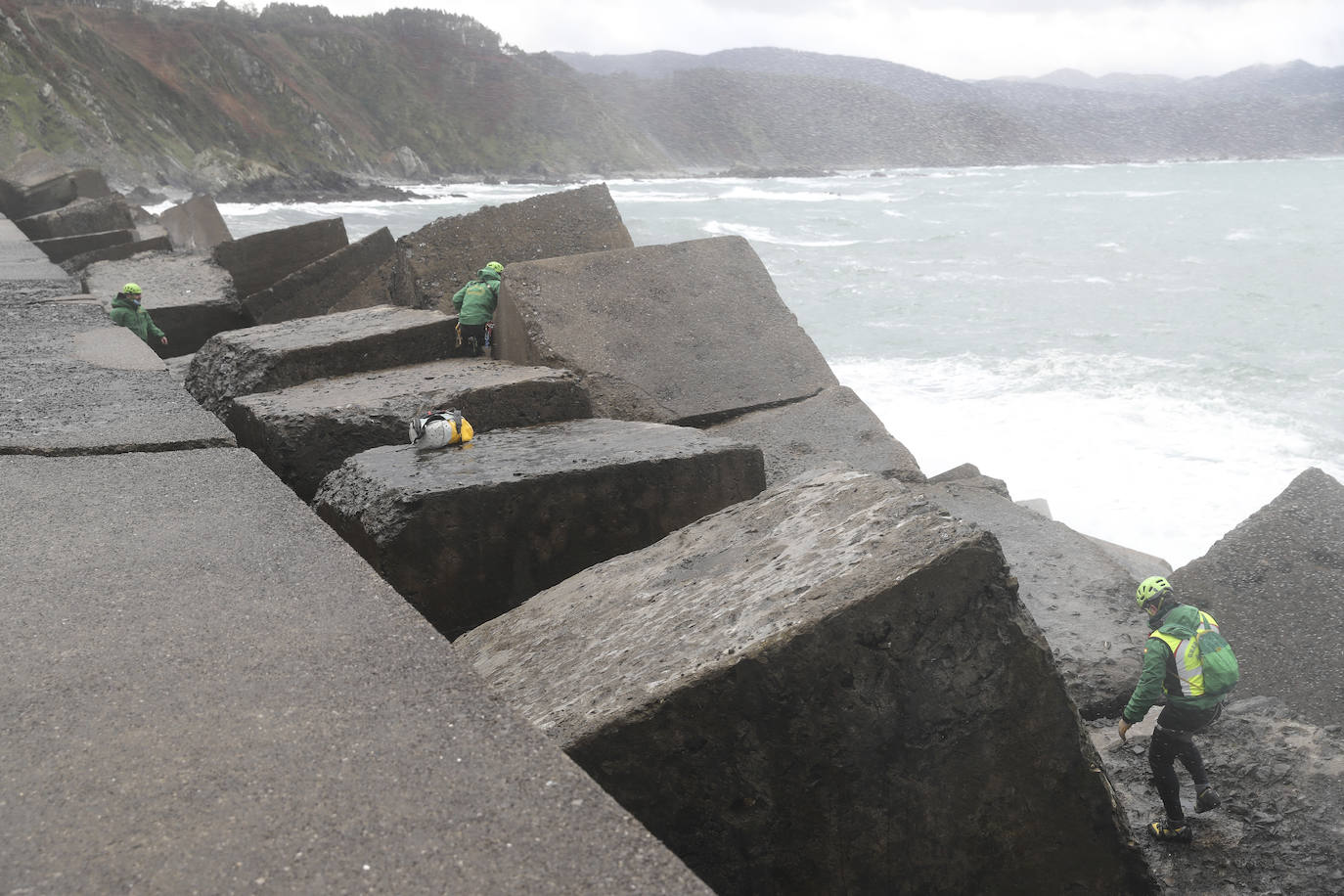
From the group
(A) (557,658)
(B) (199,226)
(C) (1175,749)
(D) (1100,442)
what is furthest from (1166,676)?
(B) (199,226)

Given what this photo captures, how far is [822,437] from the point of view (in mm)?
4199

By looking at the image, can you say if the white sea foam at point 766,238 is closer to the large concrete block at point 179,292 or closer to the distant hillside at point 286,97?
the distant hillside at point 286,97

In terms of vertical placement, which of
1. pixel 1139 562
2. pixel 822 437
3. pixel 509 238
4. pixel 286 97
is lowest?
pixel 1139 562

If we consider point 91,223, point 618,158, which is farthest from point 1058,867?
point 618,158

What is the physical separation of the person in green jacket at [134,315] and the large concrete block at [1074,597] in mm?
4668

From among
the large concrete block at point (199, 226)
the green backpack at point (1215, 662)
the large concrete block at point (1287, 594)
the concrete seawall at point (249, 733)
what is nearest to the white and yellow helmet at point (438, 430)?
the concrete seawall at point (249, 733)

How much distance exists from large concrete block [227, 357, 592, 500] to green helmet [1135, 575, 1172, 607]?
1.82 meters

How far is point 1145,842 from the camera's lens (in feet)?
8.46

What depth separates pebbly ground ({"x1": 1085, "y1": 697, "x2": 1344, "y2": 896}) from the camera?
244 centimetres

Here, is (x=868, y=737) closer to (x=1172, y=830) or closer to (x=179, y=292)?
(x=1172, y=830)

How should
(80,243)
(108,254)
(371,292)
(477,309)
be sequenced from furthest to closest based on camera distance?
(80,243) → (108,254) → (371,292) → (477,309)

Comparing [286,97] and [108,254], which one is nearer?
[108,254]

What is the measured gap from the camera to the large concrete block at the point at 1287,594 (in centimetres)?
325

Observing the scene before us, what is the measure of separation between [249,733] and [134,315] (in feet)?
18.8
